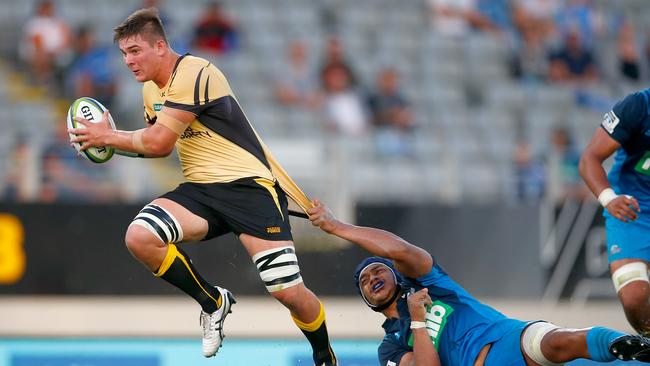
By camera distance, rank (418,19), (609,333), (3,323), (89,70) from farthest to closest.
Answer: (418,19) → (89,70) → (3,323) → (609,333)

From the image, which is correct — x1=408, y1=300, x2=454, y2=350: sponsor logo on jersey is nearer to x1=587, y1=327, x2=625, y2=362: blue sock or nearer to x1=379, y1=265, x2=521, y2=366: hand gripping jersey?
x1=379, y1=265, x2=521, y2=366: hand gripping jersey

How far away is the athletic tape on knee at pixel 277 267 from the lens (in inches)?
273

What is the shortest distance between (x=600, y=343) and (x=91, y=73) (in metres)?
9.70

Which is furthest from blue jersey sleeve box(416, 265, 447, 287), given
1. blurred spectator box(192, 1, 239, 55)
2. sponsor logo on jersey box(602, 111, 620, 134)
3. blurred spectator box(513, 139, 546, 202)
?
blurred spectator box(192, 1, 239, 55)

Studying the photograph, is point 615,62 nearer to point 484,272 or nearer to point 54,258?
point 484,272

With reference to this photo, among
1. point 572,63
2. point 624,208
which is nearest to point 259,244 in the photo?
point 624,208

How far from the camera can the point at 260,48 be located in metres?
16.8

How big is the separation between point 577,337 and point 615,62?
39.7 feet

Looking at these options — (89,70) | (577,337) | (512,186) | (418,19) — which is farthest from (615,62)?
(577,337)

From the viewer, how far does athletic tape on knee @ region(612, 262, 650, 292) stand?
7352mm

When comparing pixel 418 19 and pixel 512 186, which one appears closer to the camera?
pixel 512 186

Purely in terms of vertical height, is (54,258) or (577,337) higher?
(577,337)

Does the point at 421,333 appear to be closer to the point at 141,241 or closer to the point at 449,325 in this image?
the point at 449,325

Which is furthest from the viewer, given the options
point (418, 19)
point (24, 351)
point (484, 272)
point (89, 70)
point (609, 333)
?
point (418, 19)
